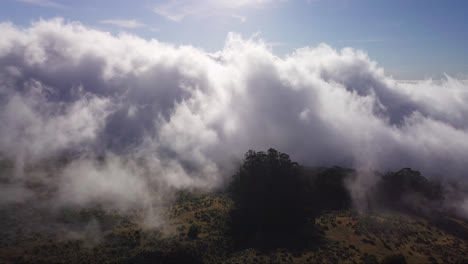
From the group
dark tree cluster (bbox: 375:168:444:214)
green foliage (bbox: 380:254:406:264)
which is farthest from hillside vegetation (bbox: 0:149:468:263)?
dark tree cluster (bbox: 375:168:444:214)

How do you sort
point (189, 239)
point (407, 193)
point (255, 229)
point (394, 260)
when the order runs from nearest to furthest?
1. point (394, 260)
2. point (189, 239)
3. point (255, 229)
4. point (407, 193)

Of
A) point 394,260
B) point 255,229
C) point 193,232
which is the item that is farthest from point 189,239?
point 394,260

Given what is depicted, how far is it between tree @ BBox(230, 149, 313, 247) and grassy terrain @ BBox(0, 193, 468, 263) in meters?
4.66

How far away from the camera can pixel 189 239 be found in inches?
2410

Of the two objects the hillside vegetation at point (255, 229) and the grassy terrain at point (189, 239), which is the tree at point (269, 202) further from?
the grassy terrain at point (189, 239)

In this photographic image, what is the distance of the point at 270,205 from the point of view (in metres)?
71.3

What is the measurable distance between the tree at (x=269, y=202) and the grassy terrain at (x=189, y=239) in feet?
15.3

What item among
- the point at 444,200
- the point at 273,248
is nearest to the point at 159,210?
the point at 273,248

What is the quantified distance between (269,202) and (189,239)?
22596 millimetres

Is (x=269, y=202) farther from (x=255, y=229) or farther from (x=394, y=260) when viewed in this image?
(x=394, y=260)

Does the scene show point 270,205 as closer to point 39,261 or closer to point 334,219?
point 334,219

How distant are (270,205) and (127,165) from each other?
8346 centimetres

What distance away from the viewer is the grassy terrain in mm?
52500

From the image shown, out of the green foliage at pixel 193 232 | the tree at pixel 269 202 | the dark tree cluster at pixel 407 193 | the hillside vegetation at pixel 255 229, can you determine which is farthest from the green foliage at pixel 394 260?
the dark tree cluster at pixel 407 193
